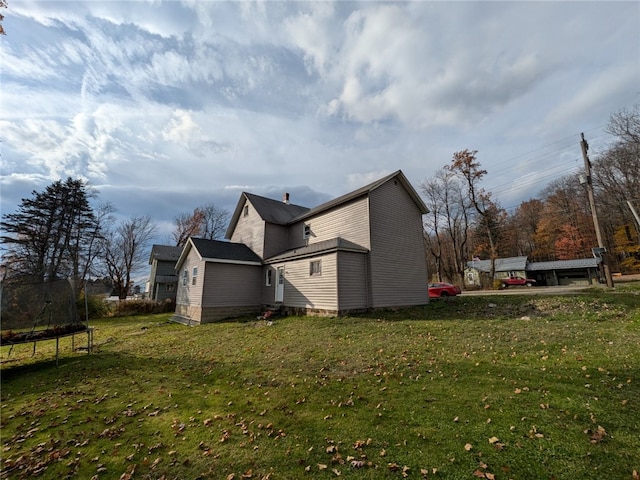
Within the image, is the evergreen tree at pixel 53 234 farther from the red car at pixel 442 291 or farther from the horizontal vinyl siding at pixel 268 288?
the red car at pixel 442 291

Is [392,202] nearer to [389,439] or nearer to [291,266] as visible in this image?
[291,266]

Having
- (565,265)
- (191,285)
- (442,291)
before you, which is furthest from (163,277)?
(565,265)

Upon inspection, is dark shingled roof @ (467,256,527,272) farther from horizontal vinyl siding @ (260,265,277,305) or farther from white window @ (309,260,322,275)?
white window @ (309,260,322,275)

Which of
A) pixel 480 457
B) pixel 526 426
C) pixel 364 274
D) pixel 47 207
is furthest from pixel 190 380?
pixel 47 207

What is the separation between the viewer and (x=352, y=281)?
1408cm

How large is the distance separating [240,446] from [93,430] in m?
2.94

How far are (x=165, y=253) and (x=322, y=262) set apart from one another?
32739 millimetres

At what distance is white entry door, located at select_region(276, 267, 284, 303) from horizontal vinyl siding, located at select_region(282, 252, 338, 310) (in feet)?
1.42

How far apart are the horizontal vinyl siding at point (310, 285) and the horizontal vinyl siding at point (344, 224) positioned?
2476 millimetres

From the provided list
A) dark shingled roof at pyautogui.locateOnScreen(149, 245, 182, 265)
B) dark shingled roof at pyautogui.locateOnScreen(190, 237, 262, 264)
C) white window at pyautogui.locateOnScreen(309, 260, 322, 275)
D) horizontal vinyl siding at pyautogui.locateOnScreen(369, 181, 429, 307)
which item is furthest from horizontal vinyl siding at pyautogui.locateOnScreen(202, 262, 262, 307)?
dark shingled roof at pyautogui.locateOnScreen(149, 245, 182, 265)

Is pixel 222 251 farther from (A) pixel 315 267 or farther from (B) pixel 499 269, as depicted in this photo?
(B) pixel 499 269

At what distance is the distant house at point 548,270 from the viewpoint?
119ft

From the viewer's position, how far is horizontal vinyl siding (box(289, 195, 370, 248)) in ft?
50.8

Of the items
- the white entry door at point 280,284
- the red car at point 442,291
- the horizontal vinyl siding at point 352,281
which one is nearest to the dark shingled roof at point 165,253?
the white entry door at point 280,284
